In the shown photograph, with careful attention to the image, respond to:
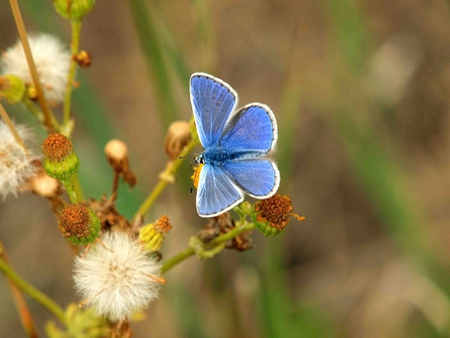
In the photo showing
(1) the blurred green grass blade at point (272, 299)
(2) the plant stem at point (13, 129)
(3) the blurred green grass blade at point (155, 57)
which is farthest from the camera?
(1) the blurred green grass blade at point (272, 299)

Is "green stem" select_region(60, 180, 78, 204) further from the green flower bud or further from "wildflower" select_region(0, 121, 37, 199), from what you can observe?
the green flower bud

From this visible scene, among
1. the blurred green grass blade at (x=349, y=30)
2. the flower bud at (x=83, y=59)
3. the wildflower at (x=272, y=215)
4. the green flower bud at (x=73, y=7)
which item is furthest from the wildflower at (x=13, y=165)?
the blurred green grass blade at (x=349, y=30)

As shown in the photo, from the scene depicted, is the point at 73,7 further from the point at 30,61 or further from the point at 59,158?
the point at 59,158

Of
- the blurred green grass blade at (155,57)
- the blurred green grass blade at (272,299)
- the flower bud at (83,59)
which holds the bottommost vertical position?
the blurred green grass blade at (272,299)

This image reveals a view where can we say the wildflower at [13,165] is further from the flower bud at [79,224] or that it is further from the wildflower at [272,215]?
the wildflower at [272,215]

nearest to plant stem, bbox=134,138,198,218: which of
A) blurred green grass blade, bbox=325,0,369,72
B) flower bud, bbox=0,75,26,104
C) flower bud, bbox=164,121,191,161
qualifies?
flower bud, bbox=164,121,191,161

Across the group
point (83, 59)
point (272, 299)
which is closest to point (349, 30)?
point (272, 299)

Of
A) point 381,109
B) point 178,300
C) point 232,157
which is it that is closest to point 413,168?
point 381,109
